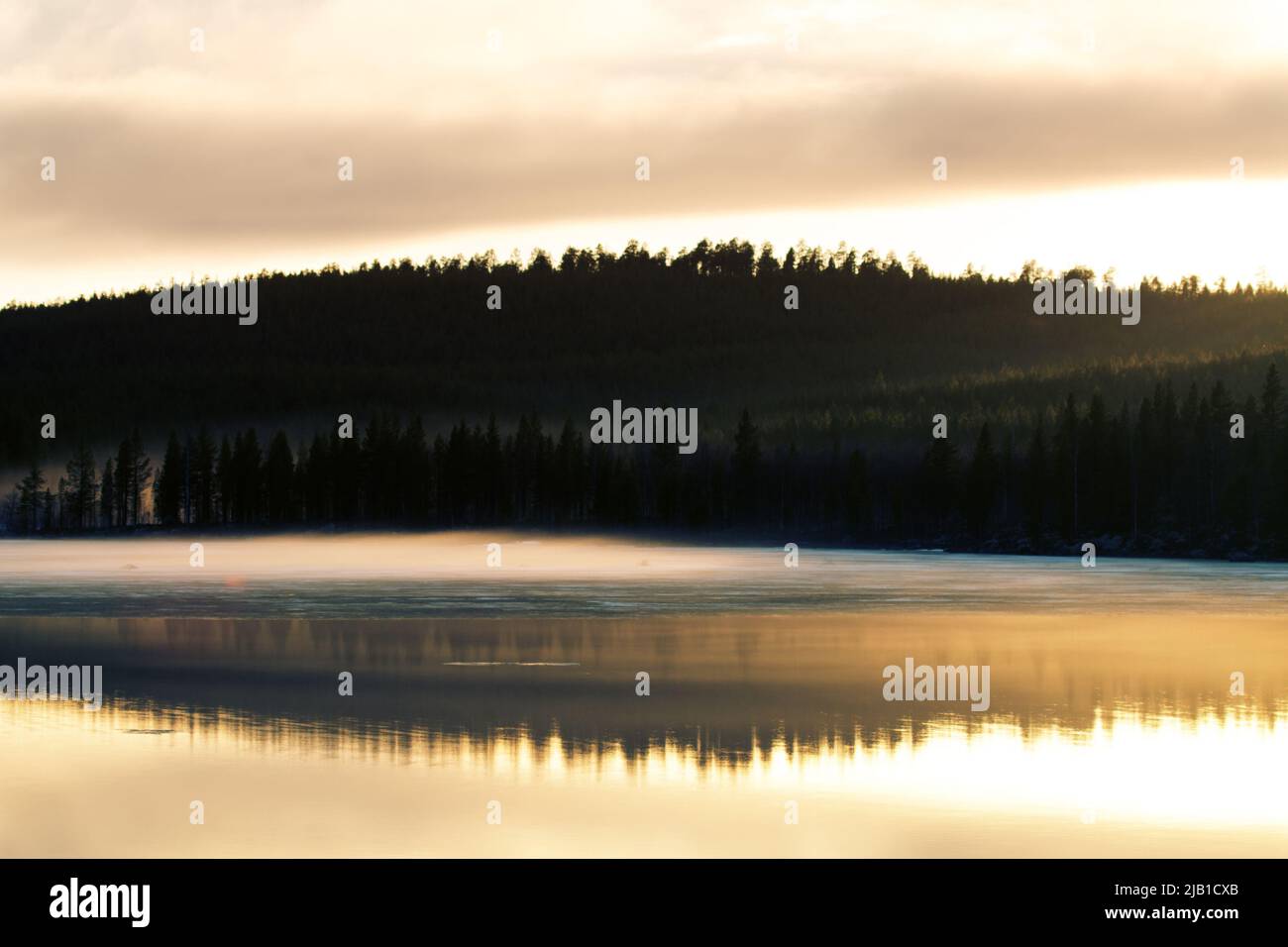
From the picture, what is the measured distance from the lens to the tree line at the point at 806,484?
11519cm

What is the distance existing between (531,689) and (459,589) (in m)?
27.5

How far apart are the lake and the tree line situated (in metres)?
72.6

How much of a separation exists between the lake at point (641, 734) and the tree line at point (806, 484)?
238 feet

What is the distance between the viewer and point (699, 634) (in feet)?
117

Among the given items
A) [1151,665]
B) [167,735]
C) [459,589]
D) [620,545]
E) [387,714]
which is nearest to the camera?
[167,735]

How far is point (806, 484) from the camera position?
15788 cm

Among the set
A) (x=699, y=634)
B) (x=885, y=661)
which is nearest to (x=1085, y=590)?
(x=699, y=634)
